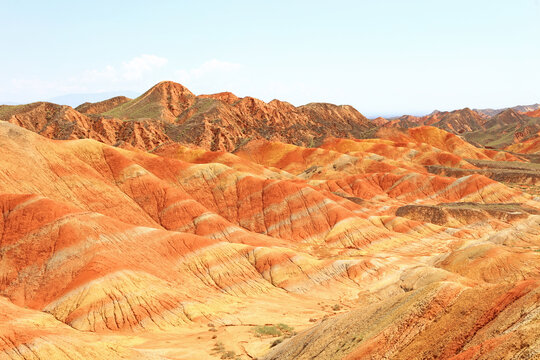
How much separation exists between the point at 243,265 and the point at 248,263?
0.97 m

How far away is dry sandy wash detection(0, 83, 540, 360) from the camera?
2181cm

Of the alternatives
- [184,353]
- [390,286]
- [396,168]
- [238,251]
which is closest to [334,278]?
[390,286]

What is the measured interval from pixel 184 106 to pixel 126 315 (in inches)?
6441

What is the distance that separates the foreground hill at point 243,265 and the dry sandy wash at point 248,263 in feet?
0.56

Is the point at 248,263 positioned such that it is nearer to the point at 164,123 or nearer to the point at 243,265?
the point at 243,265

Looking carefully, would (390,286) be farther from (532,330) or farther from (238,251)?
(532,330)

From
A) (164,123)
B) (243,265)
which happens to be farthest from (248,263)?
(164,123)

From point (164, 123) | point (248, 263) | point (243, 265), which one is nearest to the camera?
point (243, 265)

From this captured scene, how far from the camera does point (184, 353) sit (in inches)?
1325

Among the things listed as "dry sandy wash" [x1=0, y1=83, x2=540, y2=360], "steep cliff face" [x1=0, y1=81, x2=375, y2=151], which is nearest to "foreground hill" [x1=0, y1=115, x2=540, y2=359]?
"dry sandy wash" [x1=0, y1=83, x2=540, y2=360]

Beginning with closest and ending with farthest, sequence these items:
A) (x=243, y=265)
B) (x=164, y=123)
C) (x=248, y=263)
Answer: (x=243, y=265), (x=248, y=263), (x=164, y=123)

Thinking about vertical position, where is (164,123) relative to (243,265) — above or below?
above

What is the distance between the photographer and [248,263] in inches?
2238

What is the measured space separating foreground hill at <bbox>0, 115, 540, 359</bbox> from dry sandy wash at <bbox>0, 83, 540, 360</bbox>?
0.17 metres
